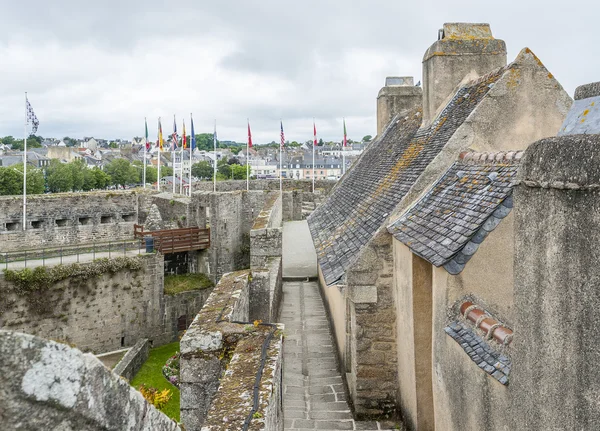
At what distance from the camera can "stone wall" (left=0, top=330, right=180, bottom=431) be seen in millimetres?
1426

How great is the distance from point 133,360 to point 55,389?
59.6ft

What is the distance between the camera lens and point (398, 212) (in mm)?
7859

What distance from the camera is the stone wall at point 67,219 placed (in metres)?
25.7

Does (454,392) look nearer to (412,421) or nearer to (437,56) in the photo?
(412,421)

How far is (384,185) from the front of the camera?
10.5m

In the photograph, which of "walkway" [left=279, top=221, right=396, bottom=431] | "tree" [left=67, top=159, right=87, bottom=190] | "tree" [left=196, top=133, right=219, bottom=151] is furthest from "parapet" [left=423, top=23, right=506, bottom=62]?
"tree" [left=196, top=133, right=219, bottom=151]

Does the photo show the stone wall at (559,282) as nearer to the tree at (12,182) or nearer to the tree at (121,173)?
the tree at (12,182)

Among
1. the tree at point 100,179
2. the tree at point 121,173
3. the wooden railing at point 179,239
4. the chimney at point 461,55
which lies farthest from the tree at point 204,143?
the chimney at point 461,55

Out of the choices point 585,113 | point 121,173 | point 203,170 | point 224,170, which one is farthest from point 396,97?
point 203,170

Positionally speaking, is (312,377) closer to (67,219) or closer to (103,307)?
(103,307)

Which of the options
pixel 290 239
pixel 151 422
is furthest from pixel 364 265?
pixel 290 239

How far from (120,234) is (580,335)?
95.6 feet

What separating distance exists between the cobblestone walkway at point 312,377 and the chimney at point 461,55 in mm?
5739

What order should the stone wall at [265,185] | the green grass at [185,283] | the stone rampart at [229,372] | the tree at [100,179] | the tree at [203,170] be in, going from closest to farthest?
the stone rampart at [229,372]
the green grass at [185,283]
the stone wall at [265,185]
the tree at [100,179]
the tree at [203,170]
